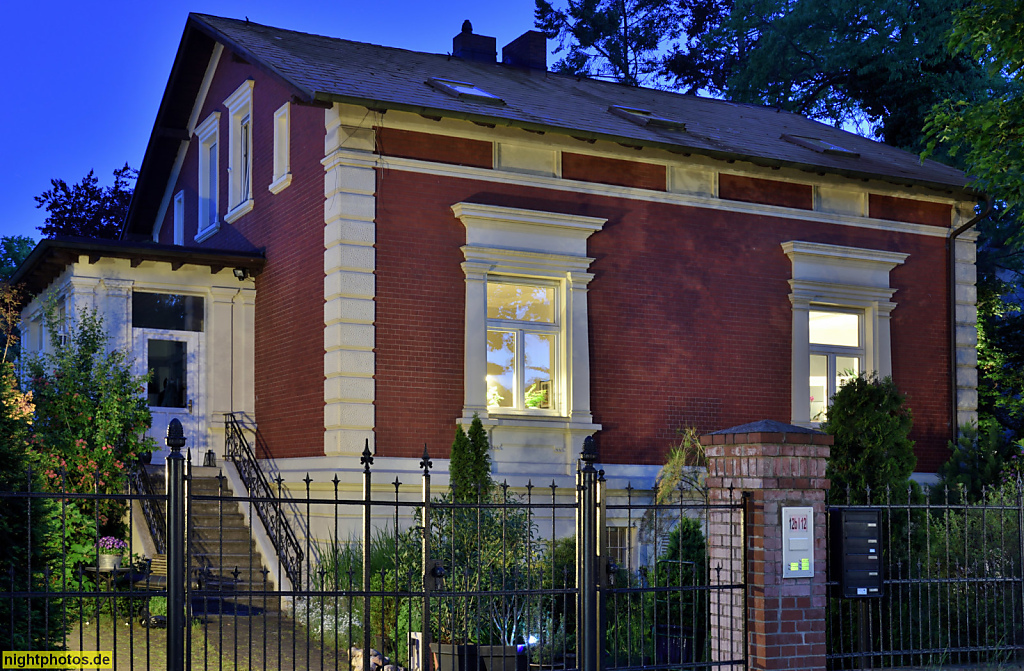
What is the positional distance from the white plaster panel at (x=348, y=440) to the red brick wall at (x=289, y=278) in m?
0.44

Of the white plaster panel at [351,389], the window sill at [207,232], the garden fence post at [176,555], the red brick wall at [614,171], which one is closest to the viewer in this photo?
the garden fence post at [176,555]

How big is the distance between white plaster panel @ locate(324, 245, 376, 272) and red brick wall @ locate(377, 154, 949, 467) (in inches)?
5.8

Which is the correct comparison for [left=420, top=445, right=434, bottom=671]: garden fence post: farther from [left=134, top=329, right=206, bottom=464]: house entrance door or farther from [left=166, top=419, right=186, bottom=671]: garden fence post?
[left=134, top=329, right=206, bottom=464]: house entrance door

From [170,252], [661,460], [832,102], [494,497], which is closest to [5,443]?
[494,497]

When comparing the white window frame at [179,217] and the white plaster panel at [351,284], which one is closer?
the white plaster panel at [351,284]

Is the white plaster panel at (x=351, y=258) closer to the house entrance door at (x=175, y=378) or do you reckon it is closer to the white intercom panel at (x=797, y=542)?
the house entrance door at (x=175, y=378)

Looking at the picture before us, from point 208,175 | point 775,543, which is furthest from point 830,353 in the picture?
point 208,175

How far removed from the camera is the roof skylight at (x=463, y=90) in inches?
578

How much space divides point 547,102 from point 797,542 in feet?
32.0

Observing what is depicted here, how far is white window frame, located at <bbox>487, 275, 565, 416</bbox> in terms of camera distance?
14.4m

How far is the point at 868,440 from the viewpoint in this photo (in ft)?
38.2

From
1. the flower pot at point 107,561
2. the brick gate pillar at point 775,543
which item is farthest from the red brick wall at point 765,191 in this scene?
the flower pot at point 107,561

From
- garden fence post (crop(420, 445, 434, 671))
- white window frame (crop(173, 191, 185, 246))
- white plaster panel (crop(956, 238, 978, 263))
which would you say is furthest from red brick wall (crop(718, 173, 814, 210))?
garden fence post (crop(420, 445, 434, 671))

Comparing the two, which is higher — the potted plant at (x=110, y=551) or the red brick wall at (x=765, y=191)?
the red brick wall at (x=765, y=191)
